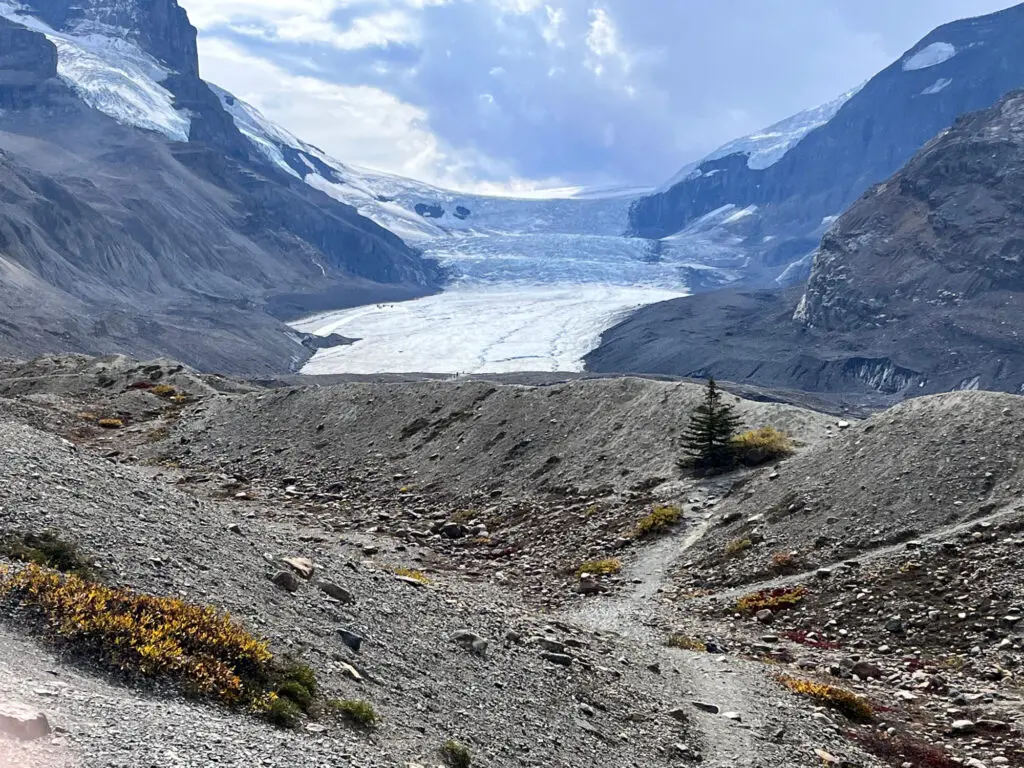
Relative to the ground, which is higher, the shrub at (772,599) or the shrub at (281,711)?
the shrub at (281,711)

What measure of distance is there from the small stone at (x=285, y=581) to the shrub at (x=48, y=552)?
3380 millimetres

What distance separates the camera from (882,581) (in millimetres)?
23078

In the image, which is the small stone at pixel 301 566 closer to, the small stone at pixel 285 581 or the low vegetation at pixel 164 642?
the small stone at pixel 285 581

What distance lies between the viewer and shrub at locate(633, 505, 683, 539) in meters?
30.5

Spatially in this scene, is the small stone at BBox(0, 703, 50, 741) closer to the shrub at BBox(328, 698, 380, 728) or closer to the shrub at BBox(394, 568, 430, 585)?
the shrub at BBox(328, 698, 380, 728)

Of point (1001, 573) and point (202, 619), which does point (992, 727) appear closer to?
point (1001, 573)

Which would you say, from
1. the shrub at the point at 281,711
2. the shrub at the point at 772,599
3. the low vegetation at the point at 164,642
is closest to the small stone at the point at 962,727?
the shrub at the point at 772,599

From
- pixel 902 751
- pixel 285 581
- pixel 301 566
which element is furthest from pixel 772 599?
pixel 285 581

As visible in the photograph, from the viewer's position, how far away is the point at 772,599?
23875 millimetres

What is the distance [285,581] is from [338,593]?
1040 millimetres

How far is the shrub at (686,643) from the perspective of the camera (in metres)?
21.5

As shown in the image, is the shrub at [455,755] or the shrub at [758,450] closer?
the shrub at [455,755]

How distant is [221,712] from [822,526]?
2051 centimetres

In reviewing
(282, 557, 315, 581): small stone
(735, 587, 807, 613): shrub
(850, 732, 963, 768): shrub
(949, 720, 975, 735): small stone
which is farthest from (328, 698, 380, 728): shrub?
(735, 587, 807, 613): shrub
